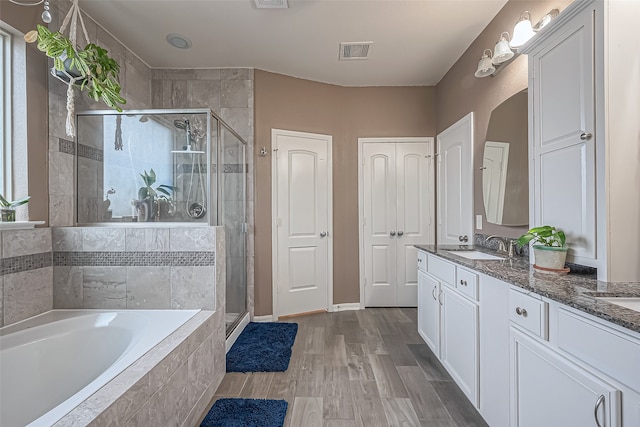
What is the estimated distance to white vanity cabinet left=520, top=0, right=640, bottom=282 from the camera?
118cm

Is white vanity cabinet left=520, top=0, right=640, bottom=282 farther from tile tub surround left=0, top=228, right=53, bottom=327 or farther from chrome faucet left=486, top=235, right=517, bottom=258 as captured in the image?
tile tub surround left=0, top=228, right=53, bottom=327

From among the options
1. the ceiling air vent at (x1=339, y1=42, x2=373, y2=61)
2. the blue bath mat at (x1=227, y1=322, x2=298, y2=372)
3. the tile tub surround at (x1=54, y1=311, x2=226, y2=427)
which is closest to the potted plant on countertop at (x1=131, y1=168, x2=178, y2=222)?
the tile tub surround at (x1=54, y1=311, x2=226, y2=427)

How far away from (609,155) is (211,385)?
92.9 inches

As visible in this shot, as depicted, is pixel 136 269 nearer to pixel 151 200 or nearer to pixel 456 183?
pixel 151 200

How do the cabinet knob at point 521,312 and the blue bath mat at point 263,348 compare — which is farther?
the blue bath mat at point 263,348

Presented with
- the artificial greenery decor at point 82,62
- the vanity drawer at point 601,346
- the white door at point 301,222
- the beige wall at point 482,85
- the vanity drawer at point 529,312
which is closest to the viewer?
the vanity drawer at point 601,346

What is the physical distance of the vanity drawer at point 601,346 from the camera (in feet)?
2.53

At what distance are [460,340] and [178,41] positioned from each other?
3.25 metres

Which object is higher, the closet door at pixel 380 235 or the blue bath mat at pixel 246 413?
the closet door at pixel 380 235

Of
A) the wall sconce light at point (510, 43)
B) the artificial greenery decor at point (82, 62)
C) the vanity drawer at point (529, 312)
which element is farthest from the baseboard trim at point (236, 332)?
the wall sconce light at point (510, 43)

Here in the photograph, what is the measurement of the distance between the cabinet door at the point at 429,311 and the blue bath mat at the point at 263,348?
Result: 3.62 feet

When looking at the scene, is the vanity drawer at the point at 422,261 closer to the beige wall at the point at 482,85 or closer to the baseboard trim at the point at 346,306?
the beige wall at the point at 482,85

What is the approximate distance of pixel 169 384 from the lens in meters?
1.38

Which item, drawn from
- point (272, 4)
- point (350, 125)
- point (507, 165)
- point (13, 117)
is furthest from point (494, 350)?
point (13, 117)
